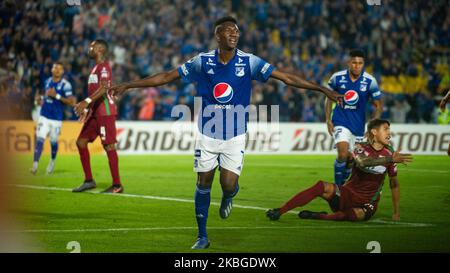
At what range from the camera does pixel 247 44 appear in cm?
3081

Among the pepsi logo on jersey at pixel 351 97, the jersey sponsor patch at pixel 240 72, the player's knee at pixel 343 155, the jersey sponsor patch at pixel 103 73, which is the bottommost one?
the player's knee at pixel 343 155

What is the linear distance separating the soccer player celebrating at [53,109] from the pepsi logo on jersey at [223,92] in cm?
996

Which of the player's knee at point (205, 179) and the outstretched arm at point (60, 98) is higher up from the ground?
the outstretched arm at point (60, 98)

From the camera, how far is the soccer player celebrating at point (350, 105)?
14.7 m

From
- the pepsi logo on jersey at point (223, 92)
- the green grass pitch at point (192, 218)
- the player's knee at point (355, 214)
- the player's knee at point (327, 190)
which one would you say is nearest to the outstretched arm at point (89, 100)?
the green grass pitch at point (192, 218)

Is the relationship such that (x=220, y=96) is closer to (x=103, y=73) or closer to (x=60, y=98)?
(x=103, y=73)

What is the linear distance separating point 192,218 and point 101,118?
3975 millimetres

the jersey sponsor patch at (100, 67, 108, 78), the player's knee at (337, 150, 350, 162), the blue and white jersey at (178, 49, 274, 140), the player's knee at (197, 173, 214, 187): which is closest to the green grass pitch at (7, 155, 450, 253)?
the player's knee at (197, 173, 214, 187)

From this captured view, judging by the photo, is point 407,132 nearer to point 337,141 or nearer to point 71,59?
point 71,59

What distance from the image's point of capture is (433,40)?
106 feet

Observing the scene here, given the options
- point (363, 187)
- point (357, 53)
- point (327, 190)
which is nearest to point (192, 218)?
point (327, 190)

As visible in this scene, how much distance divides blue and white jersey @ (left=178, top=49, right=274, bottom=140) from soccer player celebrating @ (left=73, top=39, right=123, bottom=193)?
18.2ft

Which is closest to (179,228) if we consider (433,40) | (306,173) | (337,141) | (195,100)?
(337,141)

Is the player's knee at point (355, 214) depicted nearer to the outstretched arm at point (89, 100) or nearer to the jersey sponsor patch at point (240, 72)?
the jersey sponsor patch at point (240, 72)
